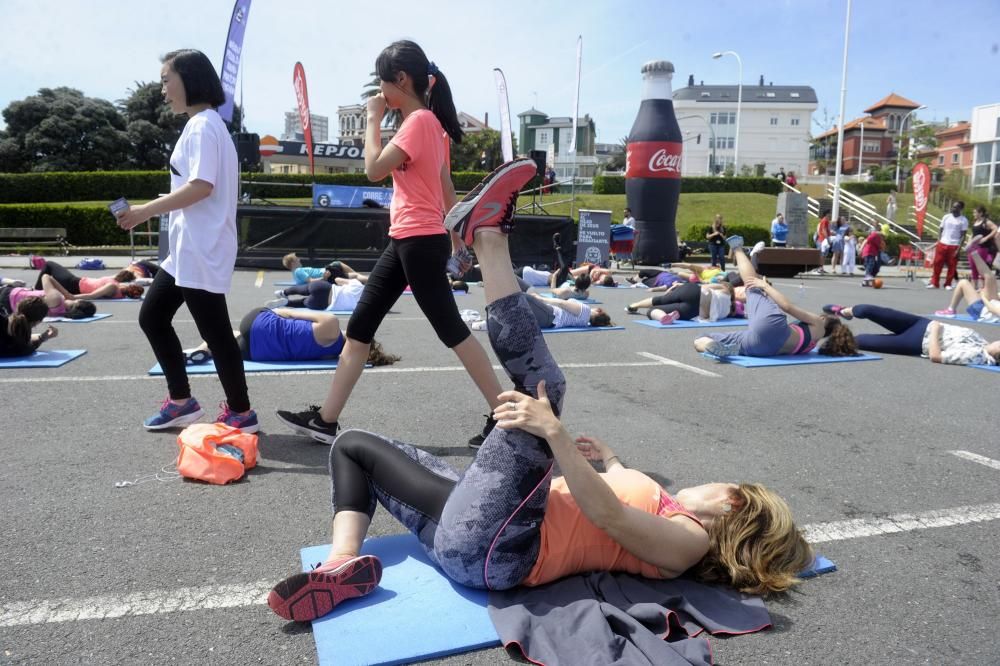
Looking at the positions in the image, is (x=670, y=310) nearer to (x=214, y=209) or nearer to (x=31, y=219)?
(x=214, y=209)

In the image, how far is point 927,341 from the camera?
7445mm

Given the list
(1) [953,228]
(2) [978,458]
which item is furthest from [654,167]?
(2) [978,458]

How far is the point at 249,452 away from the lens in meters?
3.58

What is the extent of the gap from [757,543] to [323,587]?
149 cm

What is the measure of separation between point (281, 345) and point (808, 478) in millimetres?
4495

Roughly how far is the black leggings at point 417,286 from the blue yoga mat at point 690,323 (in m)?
6.18

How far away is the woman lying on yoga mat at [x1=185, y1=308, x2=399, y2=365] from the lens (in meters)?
6.11

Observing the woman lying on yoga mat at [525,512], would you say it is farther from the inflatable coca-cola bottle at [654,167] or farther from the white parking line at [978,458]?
the inflatable coca-cola bottle at [654,167]

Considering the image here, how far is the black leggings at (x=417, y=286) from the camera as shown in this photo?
142 inches

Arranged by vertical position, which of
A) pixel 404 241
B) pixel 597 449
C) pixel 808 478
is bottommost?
pixel 808 478

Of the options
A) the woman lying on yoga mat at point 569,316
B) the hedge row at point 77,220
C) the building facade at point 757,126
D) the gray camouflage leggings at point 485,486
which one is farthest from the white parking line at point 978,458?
the building facade at point 757,126

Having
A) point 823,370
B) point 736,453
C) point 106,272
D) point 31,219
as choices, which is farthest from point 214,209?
point 31,219

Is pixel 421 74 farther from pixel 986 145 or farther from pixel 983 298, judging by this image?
pixel 986 145

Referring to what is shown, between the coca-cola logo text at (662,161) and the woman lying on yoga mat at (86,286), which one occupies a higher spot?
the coca-cola logo text at (662,161)
